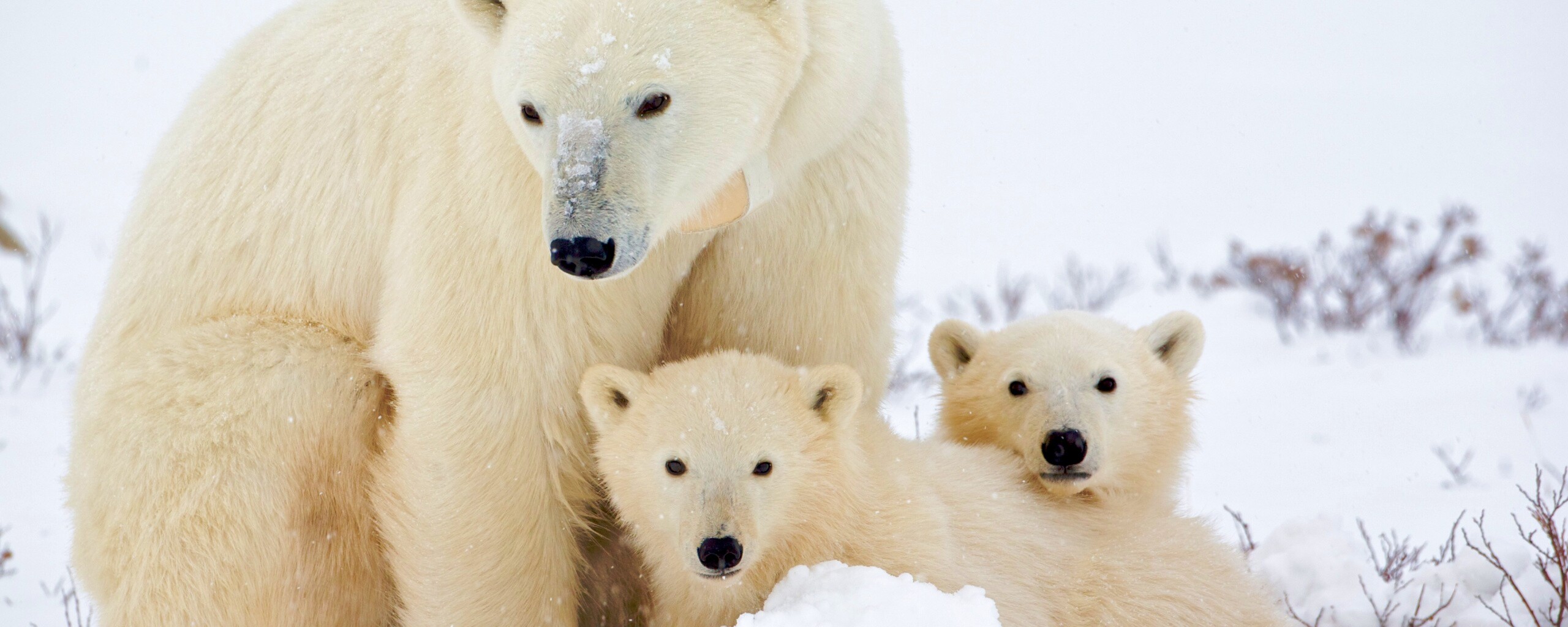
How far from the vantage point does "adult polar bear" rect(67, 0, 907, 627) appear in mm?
2928

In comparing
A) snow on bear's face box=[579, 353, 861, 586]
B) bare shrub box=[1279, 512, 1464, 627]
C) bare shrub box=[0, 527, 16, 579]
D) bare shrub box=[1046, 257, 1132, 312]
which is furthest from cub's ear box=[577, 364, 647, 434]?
bare shrub box=[1046, 257, 1132, 312]

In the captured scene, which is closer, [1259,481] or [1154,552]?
[1154,552]

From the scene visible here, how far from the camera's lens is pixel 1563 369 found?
745 centimetres

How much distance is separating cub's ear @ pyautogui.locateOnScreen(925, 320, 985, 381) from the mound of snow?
1377 millimetres

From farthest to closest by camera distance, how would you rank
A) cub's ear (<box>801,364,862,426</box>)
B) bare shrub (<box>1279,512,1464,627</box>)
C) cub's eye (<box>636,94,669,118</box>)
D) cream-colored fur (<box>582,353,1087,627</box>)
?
bare shrub (<box>1279,512,1464,627</box>) < cub's ear (<box>801,364,862,426</box>) < cream-colored fur (<box>582,353,1087,627</box>) < cub's eye (<box>636,94,669,118</box>)

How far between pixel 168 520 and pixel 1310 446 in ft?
17.9

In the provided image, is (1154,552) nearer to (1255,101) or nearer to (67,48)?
(1255,101)

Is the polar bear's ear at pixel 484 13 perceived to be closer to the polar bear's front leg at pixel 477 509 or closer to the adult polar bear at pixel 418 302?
the adult polar bear at pixel 418 302

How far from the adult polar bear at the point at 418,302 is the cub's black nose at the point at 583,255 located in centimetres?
20

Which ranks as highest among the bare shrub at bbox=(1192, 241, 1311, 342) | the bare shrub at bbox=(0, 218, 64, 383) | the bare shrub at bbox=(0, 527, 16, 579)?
the bare shrub at bbox=(1192, 241, 1311, 342)

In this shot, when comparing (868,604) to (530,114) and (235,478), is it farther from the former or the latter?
(235,478)

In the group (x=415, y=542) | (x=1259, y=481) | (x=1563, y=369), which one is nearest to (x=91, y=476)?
(x=415, y=542)

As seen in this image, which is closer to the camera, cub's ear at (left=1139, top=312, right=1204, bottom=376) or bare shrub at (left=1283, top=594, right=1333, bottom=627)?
bare shrub at (left=1283, top=594, right=1333, bottom=627)

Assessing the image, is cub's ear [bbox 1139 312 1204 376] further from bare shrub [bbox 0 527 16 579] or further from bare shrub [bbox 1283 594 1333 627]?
bare shrub [bbox 0 527 16 579]
